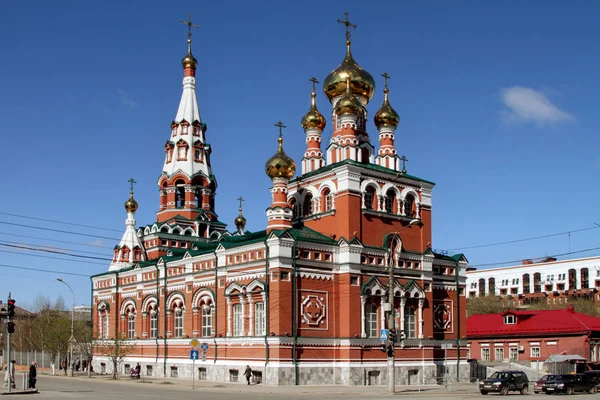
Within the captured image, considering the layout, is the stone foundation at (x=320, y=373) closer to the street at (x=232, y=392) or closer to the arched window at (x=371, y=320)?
the street at (x=232, y=392)

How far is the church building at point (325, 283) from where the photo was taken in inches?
1652

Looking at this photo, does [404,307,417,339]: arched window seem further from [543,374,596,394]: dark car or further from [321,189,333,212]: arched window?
[543,374,596,394]: dark car

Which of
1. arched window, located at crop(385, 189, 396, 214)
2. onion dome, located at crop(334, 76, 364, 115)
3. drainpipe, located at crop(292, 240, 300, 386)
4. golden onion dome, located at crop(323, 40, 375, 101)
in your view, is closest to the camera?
drainpipe, located at crop(292, 240, 300, 386)

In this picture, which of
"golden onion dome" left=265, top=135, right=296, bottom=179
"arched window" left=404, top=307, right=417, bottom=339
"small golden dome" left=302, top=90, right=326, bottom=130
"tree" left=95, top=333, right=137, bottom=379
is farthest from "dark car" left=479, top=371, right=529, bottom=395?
"tree" left=95, top=333, right=137, bottom=379

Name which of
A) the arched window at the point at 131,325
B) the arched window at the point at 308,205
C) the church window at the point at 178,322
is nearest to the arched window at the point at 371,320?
the arched window at the point at 308,205

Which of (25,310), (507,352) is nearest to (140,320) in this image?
(507,352)

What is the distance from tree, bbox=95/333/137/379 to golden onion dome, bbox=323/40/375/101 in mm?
21762

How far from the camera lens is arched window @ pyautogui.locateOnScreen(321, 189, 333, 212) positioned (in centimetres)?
4565

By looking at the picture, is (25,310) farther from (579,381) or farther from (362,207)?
(579,381)

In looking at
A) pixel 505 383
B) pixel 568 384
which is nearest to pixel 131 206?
pixel 505 383

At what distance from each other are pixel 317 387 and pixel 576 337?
27.1 meters

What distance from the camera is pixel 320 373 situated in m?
41.9

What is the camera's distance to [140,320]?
55281 millimetres

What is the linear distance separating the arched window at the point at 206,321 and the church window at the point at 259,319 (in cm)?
525
